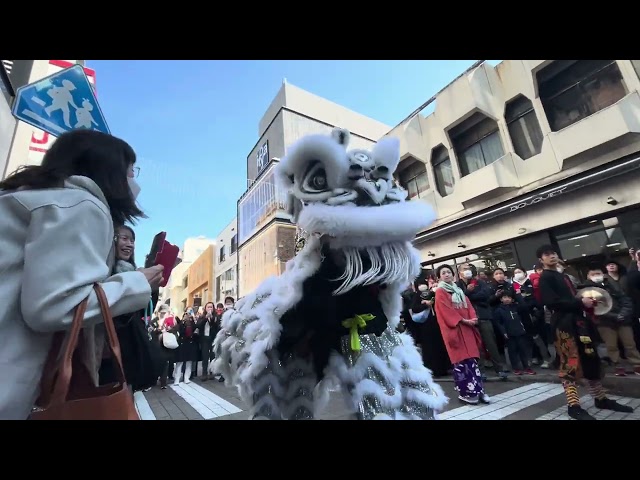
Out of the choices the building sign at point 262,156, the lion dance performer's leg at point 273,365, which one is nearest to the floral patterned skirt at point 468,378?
the lion dance performer's leg at point 273,365

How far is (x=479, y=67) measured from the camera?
8805 millimetres

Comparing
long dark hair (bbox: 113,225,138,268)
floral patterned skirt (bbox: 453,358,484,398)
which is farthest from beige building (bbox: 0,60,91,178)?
floral patterned skirt (bbox: 453,358,484,398)

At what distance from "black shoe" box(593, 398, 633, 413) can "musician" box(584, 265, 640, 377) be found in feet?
5.66

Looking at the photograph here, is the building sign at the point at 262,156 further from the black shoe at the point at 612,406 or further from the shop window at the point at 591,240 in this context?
the black shoe at the point at 612,406

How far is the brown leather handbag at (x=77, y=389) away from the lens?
26.3 inches

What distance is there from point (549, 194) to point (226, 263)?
17.7m

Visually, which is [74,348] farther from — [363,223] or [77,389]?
[363,223]

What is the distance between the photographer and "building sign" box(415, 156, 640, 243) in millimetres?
6344

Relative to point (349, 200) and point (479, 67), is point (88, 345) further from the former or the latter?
point (479, 67)

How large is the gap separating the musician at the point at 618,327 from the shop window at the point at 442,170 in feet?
19.7

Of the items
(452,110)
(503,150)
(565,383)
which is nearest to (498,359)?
(565,383)

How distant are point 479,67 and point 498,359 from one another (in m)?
7.88

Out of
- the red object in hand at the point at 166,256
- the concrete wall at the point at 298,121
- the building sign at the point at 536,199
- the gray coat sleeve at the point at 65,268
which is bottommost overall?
the gray coat sleeve at the point at 65,268

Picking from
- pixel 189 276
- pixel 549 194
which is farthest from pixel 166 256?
pixel 189 276
